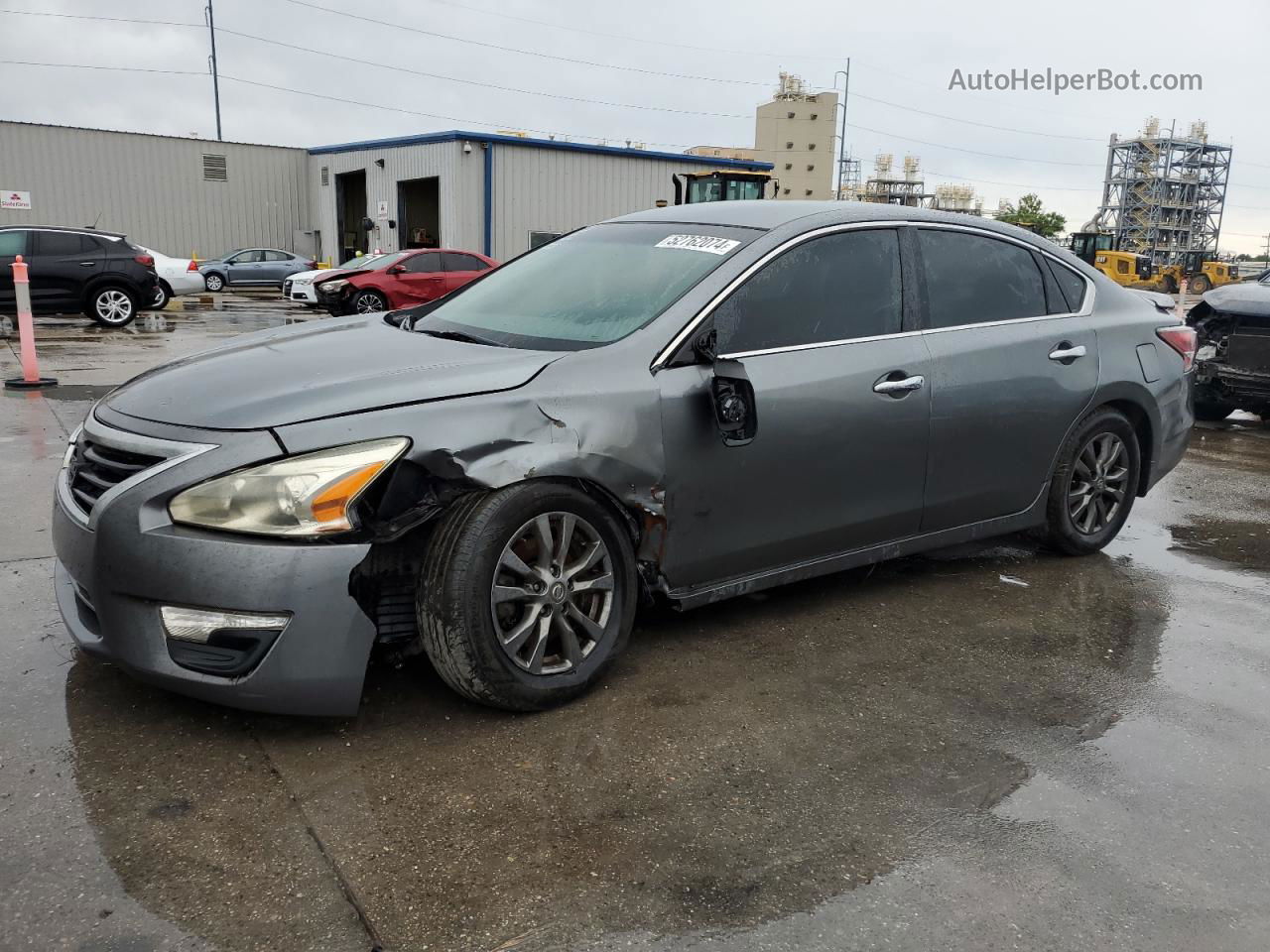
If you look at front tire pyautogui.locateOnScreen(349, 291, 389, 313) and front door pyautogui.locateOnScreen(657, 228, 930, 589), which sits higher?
front door pyautogui.locateOnScreen(657, 228, 930, 589)

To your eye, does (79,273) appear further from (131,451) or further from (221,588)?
(221,588)

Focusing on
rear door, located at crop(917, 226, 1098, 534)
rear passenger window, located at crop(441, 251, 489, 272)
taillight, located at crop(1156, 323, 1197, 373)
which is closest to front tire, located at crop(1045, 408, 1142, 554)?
rear door, located at crop(917, 226, 1098, 534)

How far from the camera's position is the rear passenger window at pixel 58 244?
1535 cm

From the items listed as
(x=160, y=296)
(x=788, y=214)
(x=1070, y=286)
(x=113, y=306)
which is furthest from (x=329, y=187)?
(x=788, y=214)

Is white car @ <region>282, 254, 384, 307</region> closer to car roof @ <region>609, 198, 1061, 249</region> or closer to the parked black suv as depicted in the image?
the parked black suv

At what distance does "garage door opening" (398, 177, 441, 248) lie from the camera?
100 feet

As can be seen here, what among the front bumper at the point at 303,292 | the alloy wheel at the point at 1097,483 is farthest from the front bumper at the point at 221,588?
the front bumper at the point at 303,292

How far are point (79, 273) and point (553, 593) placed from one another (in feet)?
50.1

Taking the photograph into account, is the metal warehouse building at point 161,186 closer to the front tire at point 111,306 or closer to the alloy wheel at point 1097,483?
the front tire at point 111,306

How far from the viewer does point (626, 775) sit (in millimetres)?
2859

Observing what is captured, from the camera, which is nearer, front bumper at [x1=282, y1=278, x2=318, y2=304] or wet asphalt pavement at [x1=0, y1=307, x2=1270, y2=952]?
wet asphalt pavement at [x1=0, y1=307, x2=1270, y2=952]

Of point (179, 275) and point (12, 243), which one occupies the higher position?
point (12, 243)

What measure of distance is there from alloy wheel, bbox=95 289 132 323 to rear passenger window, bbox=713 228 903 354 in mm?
14901

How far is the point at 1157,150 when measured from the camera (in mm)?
120562
